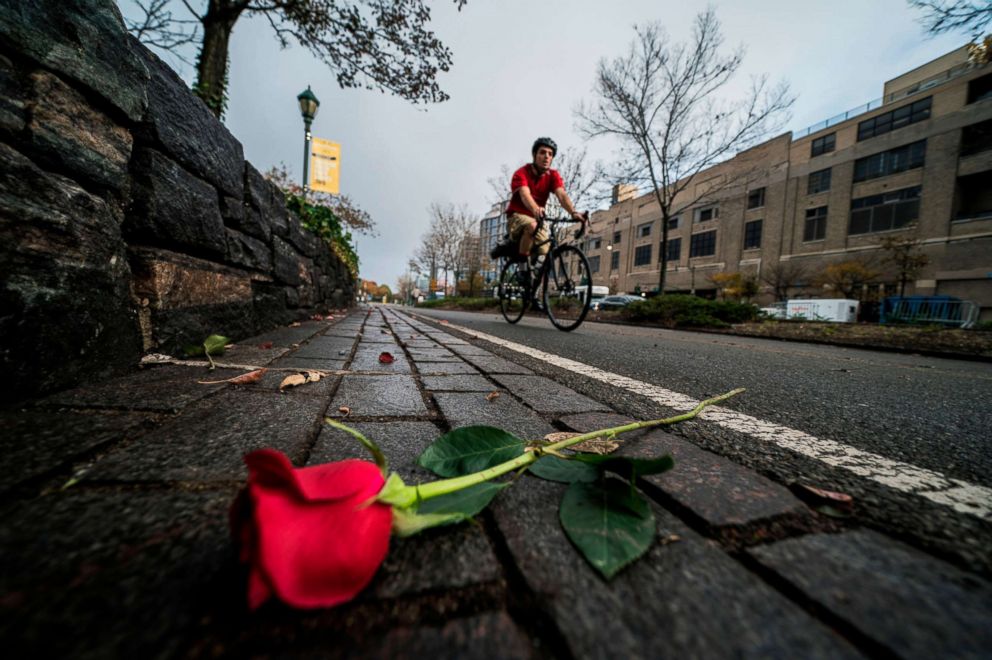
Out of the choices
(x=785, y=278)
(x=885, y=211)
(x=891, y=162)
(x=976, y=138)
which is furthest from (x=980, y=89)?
(x=785, y=278)

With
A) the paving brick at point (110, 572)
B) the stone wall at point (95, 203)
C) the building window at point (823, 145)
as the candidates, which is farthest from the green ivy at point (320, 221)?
the building window at point (823, 145)

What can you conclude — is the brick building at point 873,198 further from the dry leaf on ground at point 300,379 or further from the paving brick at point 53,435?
the paving brick at point 53,435

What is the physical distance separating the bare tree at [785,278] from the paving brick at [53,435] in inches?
1155

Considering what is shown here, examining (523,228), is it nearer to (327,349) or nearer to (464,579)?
(327,349)

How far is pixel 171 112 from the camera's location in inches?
67.4

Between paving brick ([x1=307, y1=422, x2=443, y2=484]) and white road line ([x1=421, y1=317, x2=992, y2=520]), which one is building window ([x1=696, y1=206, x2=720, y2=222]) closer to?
white road line ([x1=421, y1=317, x2=992, y2=520])

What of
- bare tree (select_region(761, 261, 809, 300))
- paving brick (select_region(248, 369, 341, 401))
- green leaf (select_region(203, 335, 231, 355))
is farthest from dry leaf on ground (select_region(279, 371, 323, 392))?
bare tree (select_region(761, 261, 809, 300))

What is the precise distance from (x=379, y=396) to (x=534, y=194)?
444cm

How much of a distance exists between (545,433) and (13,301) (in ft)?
4.58

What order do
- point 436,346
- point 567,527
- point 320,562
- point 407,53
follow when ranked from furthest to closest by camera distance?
1. point 407,53
2. point 436,346
3. point 567,527
4. point 320,562

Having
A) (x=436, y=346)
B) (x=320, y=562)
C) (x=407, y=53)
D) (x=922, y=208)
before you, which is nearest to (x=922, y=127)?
(x=922, y=208)

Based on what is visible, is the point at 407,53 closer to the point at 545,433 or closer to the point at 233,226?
the point at 233,226

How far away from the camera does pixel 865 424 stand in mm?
1183

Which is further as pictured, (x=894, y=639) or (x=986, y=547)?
(x=986, y=547)
